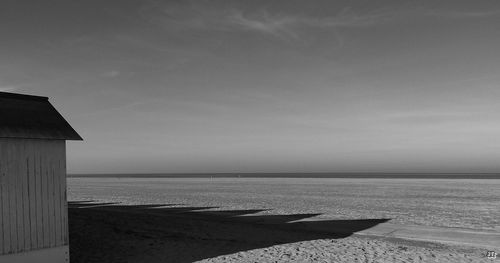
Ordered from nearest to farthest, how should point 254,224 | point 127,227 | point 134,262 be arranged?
point 134,262 → point 127,227 → point 254,224

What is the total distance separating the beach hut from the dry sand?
2.45m

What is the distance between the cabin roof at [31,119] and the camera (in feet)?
33.9

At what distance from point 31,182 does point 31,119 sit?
1549mm

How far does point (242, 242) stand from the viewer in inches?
619

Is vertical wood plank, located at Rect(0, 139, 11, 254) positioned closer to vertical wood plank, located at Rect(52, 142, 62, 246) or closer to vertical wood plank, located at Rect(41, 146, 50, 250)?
vertical wood plank, located at Rect(41, 146, 50, 250)

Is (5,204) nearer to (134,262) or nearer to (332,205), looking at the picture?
(134,262)

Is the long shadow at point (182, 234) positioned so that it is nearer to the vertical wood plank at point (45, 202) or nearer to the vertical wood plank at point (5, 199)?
the vertical wood plank at point (45, 202)

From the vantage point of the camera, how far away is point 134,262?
12.9 meters

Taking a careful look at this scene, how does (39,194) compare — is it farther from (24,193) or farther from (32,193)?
(24,193)

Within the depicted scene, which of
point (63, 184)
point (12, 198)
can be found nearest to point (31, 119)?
point (63, 184)

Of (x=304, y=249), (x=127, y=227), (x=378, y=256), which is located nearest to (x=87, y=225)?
(x=127, y=227)

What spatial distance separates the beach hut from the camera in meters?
10.2

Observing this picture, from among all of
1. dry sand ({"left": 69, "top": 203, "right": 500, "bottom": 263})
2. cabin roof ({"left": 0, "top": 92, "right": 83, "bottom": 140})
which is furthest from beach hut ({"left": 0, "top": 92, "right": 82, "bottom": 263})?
dry sand ({"left": 69, "top": 203, "right": 500, "bottom": 263})

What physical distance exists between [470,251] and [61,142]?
492 inches
